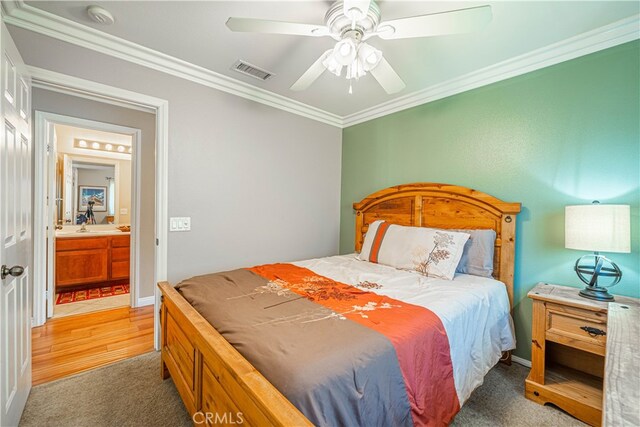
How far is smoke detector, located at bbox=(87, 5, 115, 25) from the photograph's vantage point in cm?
175

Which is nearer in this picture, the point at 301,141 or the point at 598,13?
the point at 598,13

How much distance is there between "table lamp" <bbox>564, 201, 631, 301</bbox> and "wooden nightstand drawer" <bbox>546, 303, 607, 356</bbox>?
0.16 meters

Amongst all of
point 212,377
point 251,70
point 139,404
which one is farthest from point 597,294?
point 251,70

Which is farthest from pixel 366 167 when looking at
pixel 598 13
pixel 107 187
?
pixel 107 187

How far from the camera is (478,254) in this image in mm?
2256

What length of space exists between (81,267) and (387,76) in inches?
185

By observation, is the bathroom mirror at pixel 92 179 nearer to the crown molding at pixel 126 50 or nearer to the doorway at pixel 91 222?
the doorway at pixel 91 222

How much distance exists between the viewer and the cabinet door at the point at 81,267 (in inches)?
148

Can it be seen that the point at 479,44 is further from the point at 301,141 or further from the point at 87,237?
the point at 87,237

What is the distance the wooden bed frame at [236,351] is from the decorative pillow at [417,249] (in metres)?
0.36

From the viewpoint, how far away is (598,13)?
1736 millimetres

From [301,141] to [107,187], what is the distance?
12.5 feet

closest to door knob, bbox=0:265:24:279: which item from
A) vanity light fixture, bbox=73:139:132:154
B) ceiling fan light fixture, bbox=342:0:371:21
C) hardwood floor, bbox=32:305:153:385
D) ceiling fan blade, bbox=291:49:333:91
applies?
hardwood floor, bbox=32:305:153:385

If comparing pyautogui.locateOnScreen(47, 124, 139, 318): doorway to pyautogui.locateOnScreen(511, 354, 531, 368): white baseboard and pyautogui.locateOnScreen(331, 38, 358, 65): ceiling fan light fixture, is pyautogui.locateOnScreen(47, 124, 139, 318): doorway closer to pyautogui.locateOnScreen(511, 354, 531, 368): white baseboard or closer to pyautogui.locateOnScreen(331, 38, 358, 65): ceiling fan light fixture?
pyautogui.locateOnScreen(331, 38, 358, 65): ceiling fan light fixture
